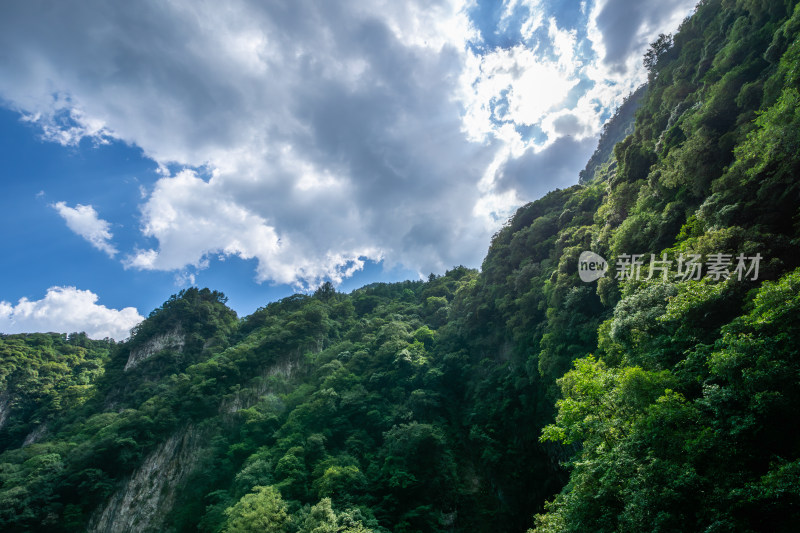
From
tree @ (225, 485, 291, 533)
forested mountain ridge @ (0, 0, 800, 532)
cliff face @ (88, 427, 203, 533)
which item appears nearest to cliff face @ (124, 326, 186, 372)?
forested mountain ridge @ (0, 0, 800, 532)

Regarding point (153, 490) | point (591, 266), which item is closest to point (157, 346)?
point (153, 490)

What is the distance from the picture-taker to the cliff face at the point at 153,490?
23.9 m

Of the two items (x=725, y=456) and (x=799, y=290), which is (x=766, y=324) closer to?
(x=799, y=290)

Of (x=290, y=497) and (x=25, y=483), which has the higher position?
(x=290, y=497)

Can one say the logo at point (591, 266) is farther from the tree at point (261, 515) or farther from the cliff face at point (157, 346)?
the cliff face at point (157, 346)

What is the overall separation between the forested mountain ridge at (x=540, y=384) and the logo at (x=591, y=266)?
22.9 inches

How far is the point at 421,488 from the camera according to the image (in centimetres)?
1998

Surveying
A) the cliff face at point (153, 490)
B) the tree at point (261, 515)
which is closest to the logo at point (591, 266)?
the tree at point (261, 515)

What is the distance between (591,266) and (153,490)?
34910 millimetres

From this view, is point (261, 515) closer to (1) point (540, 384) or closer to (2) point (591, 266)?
(1) point (540, 384)

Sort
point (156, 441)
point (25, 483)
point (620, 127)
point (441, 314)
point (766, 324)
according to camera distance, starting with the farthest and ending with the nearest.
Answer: point (620, 127) < point (441, 314) < point (156, 441) < point (25, 483) < point (766, 324)

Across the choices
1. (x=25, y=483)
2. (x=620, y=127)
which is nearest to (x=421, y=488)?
(x=25, y=483)

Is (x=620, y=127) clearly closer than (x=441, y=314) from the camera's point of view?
No

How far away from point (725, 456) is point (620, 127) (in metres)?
67.3
